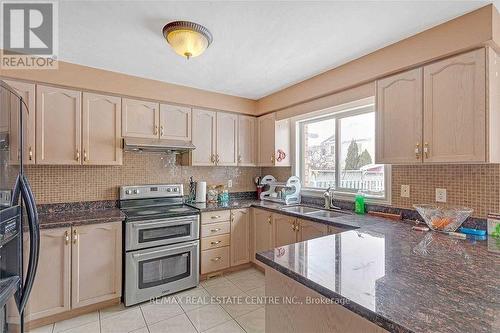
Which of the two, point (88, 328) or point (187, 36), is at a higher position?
point (187, 36)

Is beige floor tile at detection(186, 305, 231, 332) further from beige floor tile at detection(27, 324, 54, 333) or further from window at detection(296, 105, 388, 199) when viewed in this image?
window at detection(296, 105, 388, 199)

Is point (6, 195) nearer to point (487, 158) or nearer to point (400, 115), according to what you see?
point (400, 115)

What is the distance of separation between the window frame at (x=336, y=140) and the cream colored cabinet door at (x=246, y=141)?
58 cm

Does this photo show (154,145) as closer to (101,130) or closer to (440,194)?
(101,130)

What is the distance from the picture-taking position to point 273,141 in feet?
11.0

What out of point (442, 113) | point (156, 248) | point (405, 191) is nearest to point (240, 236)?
point (156, 248)

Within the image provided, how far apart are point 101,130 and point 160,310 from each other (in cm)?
182

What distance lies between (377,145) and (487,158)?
0.69 meters

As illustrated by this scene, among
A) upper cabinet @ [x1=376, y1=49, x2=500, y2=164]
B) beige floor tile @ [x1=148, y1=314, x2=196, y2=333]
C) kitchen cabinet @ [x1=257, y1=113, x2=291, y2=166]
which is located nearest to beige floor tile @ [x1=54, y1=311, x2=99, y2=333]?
beige floor tile @ [x1=148, y1=314, x2=196, y2=333]

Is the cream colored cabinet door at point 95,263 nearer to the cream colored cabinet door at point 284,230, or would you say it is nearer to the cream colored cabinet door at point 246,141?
the cream colored cabinet door at point 284,230

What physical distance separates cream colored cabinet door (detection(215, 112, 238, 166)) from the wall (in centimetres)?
28

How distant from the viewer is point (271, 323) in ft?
4.12

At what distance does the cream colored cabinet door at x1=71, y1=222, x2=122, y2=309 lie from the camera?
82.3 inches

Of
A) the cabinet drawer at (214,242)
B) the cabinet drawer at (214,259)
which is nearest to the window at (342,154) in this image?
the cabinet drawer at (214,242)
